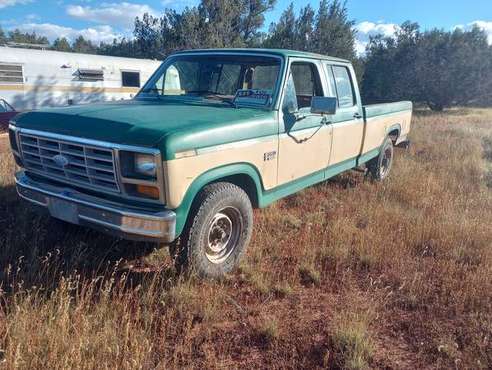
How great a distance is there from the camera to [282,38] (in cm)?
3234

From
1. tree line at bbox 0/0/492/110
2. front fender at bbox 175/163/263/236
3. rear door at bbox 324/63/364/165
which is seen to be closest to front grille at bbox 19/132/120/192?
front fender at bbox 175/163/263/236

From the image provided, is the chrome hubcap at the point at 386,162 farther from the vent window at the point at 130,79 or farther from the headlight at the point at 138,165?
the vent window at the point at 130,79

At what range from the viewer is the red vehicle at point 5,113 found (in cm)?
1208

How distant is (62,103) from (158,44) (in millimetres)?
18862

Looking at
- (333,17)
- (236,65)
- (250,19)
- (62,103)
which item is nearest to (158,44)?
(250,19)

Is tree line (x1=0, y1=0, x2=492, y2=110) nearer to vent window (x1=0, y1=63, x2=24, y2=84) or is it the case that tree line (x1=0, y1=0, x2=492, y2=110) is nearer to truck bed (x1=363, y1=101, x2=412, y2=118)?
vent window (x1=0, y1=63, x2=24, y2=84)

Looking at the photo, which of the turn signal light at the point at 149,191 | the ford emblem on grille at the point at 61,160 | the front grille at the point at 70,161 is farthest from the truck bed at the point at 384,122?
the ford emblem on grille at the point at 61,160

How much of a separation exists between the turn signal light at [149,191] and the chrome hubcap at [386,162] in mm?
5073

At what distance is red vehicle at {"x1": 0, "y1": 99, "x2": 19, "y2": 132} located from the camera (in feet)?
39.6

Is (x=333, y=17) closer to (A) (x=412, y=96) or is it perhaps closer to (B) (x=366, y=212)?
(A) (x=412, y=96)

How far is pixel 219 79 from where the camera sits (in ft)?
14.4

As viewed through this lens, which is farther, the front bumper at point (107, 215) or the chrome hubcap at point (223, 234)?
the chrome hubcap at point (223, 234)

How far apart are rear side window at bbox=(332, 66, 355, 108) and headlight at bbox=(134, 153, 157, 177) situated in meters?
3.03

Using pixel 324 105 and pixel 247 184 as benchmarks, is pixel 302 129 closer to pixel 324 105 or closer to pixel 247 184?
pixel 324 105
